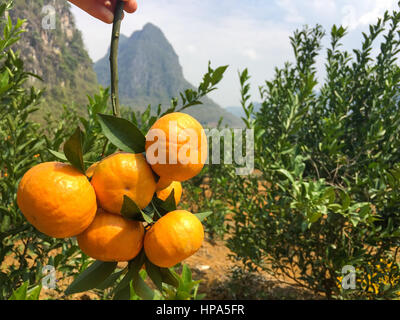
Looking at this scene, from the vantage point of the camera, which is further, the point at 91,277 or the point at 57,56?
the point at 57,56

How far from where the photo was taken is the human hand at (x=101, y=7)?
2.57 ft

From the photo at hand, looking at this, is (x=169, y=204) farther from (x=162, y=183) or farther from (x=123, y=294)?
(x=123, y=294)

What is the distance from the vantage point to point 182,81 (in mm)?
118750

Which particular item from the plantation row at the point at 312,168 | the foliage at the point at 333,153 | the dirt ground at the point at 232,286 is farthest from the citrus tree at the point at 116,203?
the dirt ground at the point at 232,286

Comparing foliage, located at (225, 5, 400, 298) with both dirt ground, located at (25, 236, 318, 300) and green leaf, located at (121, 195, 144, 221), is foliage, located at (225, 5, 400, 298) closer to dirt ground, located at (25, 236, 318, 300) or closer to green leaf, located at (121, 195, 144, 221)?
dirt ground, located at (25, 236, 318, 300)

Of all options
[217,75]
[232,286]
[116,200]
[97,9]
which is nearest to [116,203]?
[116,200]

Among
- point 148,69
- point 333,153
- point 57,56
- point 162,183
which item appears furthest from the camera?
point 148,69

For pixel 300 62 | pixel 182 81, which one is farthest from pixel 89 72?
pixel 300 62

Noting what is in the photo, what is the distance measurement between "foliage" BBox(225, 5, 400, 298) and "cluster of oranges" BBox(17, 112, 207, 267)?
1.62 m

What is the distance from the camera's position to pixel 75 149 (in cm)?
44

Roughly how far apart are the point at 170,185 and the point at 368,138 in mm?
2170

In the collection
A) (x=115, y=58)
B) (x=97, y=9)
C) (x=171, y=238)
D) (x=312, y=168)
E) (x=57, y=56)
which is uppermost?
(x=57, y=56)

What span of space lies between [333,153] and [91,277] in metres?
2.08
